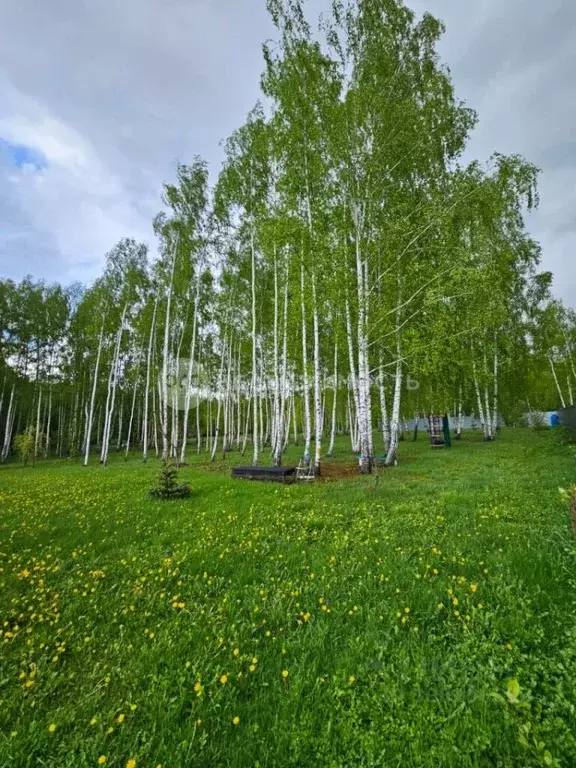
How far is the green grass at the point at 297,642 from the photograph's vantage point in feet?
6.92

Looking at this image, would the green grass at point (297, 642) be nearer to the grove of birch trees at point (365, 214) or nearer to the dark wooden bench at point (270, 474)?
the dark wooden bench at point (270, 474)

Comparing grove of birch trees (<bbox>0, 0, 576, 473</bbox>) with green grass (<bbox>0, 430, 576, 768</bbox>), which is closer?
green grass (<bbox>0, 430, 576, 768</bbox>)

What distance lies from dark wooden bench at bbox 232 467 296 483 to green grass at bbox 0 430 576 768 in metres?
4.32

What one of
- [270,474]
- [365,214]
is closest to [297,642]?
[270,474]

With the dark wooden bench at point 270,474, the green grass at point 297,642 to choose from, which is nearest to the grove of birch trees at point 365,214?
the dark wooden bench at point 270,474

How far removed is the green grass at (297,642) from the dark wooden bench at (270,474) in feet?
14.2

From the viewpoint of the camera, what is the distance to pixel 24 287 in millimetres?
27609

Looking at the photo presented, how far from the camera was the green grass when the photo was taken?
2.11 meters

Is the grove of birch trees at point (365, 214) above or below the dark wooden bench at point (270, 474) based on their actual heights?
above

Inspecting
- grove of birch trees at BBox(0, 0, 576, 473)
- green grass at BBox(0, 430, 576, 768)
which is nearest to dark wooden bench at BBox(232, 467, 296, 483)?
grove of birch trees at BBox(0, 0, 576, 473)

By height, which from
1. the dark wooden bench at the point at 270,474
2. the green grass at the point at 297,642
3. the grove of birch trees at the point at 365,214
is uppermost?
the grove of birch trees at the point at 365,214

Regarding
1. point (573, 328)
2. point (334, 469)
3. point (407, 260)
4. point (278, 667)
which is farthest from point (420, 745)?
point (573, 328)

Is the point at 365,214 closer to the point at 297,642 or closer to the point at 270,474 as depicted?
the point at 270,474

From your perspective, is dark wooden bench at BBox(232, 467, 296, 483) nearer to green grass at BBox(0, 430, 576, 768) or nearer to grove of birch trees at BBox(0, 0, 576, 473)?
grove of birch trees at BBox(0, 0, 576, 473)
